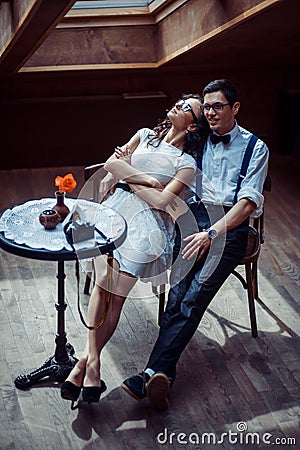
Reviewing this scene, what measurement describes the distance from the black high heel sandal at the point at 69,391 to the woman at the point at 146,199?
13 centimetres

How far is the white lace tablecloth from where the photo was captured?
3.37 metres

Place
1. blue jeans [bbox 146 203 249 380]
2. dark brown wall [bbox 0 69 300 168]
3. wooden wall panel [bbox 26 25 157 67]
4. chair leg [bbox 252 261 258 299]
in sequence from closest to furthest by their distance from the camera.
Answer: blue jeans [bbox 146 203 249 380]
chair leg [bbox 252 261 258 299]
wooden wall panel [bbox 26 25 157 67]
dark brown wall [bbox 0 69 300 168]

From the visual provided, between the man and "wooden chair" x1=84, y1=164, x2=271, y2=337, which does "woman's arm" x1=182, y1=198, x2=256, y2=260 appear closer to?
the man

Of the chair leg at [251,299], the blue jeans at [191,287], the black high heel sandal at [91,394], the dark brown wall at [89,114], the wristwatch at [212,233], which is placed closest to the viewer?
the black high heel sandal at [91,394]

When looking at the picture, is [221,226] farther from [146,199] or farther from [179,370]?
[179,370]

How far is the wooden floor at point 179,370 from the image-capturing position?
131 inches

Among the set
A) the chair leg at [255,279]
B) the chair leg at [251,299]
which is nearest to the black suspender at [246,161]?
the chair leg at [251,299]

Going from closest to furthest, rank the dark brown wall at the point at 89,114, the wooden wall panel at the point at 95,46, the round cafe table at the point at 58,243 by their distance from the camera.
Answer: the round cafe table at the point at 58,243 → the wooden wall panel at the point at 95,46 → the dark brown wall at the point at 89,114

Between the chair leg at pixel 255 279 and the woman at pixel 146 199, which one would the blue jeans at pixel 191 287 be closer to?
the woman at pixel 146 199

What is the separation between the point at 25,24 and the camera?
3920 millimetres

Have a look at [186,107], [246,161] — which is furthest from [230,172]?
[186,107]

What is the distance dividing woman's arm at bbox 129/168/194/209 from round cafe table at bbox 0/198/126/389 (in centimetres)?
16

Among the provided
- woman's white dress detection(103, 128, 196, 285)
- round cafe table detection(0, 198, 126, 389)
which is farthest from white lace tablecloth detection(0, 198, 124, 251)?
woman's white dress detection(103, 128, 196, 285)

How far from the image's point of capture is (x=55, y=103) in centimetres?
560
